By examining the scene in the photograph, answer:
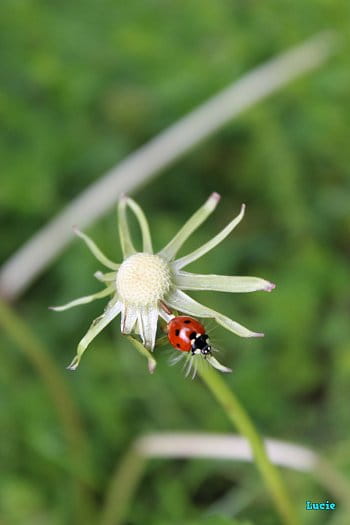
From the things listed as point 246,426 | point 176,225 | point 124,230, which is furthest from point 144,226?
point 176,225

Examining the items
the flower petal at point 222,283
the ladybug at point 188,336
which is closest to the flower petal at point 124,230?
the flower petal at point 222,283

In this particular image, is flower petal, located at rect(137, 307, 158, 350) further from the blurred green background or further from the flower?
the blurred green background

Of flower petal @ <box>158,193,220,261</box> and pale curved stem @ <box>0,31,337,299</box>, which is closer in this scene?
flower petal @ <box>158,193,220,261</box>

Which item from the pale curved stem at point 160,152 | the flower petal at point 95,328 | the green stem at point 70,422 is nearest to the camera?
the flower petal at point 95,328

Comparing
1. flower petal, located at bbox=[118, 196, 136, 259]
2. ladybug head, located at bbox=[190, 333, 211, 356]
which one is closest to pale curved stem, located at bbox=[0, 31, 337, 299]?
flower petal, located at bbox=[118, 196, 136, 259]

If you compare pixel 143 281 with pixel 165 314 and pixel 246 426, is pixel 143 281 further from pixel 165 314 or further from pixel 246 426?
pixel 246 426

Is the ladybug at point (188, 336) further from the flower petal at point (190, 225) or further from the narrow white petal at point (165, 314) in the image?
the flower petal at point (190, 225)
